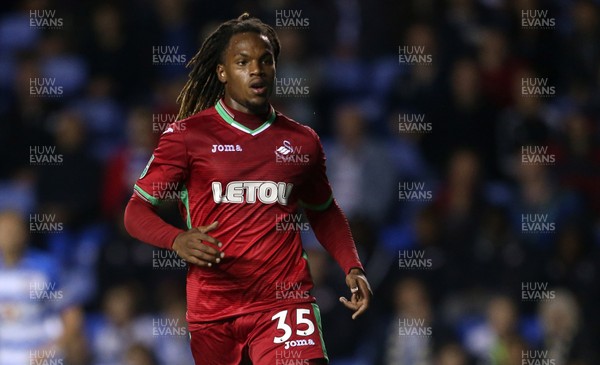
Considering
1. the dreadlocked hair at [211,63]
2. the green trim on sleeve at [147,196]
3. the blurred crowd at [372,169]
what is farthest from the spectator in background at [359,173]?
the green trim on sleeve at [147,196]

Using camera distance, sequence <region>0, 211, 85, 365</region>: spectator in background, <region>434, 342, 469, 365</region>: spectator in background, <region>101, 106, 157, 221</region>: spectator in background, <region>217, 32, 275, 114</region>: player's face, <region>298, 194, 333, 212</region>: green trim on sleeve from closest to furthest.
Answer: <region>217, 32, 275, 114</region>: player's face → <region>298, 194, 333, 212</region>: green trim on sleeve → <region>434, 342, 469, 365</region>: spectator in background → <region>0, 211, 85, 365</region>: spectator in background → <region>101, 106, 157, 221</region>: spectator in background

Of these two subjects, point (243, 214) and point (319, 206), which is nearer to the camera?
point (243, 214)

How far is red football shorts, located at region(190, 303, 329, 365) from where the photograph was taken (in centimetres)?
507

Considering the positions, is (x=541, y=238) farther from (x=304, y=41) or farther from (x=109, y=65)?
(x=109, y=65)

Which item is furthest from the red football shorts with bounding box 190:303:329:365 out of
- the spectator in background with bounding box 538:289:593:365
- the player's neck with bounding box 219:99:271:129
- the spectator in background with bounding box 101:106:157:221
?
the spectator in background with bounding box 101:106:157:221

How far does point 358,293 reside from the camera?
5.12m

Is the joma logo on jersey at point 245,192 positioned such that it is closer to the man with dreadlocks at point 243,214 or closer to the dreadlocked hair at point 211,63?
the man with dreadlocks at point 243,214

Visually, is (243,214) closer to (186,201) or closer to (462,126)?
(186,201)

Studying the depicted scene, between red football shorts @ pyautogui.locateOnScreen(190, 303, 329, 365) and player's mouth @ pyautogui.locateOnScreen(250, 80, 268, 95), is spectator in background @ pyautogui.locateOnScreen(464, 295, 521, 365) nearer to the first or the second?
red football shorts @ pyautogui.locateOnScreen(190, 303, 329, 365)

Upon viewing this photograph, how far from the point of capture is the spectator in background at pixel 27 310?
8648 millimetres

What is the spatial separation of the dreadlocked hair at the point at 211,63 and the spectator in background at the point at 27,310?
3.32 meters

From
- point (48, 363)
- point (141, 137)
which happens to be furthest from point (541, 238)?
point (48, 363)

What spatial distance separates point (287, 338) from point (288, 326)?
6 centimetres

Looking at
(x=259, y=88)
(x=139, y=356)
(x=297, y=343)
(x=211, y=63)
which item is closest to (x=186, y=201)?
(x=259, y=88)
